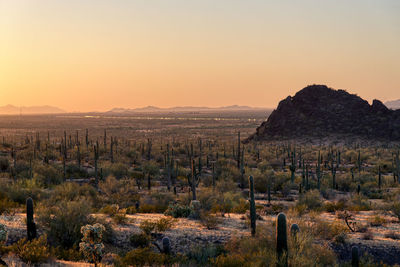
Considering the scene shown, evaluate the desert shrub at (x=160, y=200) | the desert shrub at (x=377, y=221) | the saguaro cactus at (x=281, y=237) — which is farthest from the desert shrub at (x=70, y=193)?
the desert shrub at (x=377, y=221)

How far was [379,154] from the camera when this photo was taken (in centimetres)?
4497

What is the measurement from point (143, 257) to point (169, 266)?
1040 millimetres

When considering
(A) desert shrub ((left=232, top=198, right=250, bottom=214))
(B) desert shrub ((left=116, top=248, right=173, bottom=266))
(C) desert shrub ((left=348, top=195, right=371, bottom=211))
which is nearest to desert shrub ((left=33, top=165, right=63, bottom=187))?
(A) desert shrub ((left=232, top=198, right=250, bottom=214))

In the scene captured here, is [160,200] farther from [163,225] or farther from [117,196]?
[163,225]

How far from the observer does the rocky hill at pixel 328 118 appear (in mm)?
62656

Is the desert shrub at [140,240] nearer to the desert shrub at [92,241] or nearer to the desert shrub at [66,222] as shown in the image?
the desert shrub at [66,222]

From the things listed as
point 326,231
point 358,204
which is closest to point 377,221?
point 326,231

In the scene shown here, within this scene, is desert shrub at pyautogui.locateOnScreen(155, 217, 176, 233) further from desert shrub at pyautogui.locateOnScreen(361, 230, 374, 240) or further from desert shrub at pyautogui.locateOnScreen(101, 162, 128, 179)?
desert shrub at pyautogui.locateOnScreen(101, 162, 128, 179)

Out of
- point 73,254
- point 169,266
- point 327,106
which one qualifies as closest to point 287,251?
point 169,266

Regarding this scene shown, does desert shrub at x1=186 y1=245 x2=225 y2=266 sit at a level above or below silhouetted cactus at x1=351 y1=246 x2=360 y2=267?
below

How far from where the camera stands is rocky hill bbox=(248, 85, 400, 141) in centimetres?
6266

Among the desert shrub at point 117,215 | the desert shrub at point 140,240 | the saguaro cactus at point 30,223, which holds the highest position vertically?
the saguaro cactus at point 30,223

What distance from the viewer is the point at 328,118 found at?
68.7m

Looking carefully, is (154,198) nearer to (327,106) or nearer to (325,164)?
(325,164)
